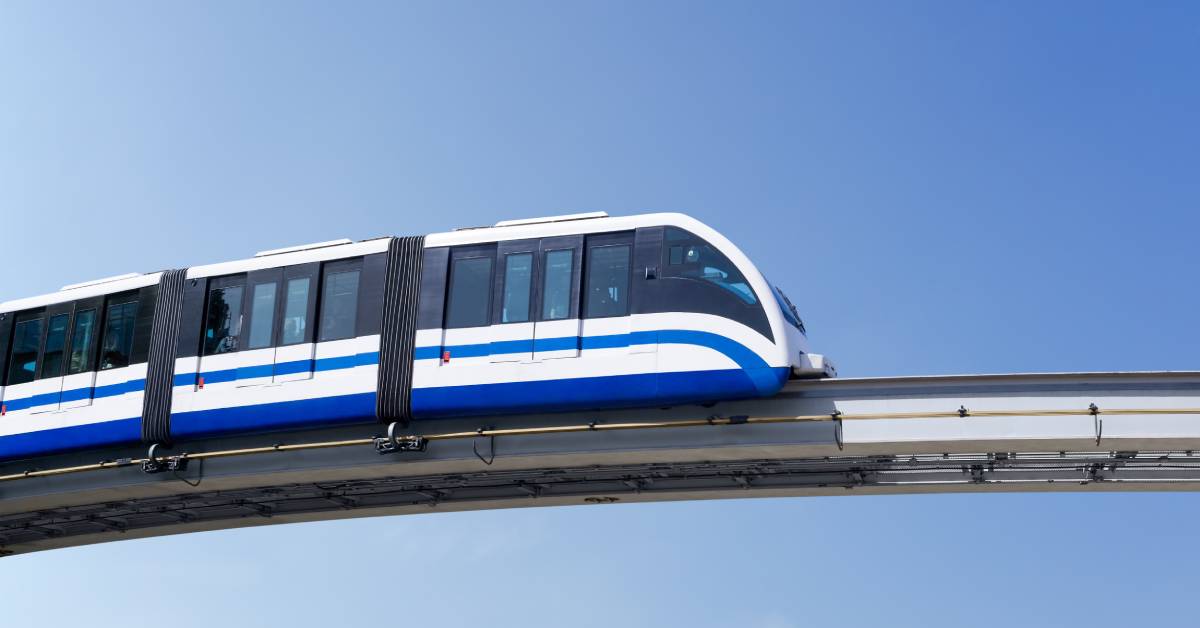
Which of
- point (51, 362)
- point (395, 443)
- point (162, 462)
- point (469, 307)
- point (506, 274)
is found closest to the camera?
point (506, 274)

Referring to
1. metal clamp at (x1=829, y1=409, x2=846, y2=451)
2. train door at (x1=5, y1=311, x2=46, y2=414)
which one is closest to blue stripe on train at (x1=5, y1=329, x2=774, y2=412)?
train door at (x1=5, y1=311, x2=46, y2=414)

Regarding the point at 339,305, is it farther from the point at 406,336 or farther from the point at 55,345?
the point at 55,345

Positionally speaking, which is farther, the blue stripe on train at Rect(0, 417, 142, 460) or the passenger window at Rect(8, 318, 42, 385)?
the passenger window at Rect(8, 318, 42, 385)

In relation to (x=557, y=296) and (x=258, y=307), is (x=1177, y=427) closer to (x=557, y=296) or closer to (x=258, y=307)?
(x=557, y=296)

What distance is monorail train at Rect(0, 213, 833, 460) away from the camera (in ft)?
65.5

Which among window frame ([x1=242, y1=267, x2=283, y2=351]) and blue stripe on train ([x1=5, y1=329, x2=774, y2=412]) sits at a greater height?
window frame ([x1=242, y1=267, x2=283, y2=351])

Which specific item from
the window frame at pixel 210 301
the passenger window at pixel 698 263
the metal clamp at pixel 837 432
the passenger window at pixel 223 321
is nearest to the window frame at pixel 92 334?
the window frame at pixel 210 301

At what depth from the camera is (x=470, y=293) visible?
2170cm

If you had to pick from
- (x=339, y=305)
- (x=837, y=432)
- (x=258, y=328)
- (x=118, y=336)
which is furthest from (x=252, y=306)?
(x=837, y=432)

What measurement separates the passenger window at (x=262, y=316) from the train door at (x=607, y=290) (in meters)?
5.82

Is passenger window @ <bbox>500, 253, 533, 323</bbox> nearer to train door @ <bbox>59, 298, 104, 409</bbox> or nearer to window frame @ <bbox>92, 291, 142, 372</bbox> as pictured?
window frame @ <bbox>92, 291, 142, 372</bbox>

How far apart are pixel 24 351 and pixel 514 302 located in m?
10.7

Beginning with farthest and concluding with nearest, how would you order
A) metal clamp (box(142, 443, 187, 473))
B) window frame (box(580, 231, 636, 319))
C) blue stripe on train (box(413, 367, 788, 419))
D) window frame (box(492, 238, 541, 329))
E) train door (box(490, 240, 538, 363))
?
metal clamp (box(142, 443, 187, 473))
window frame (box(492, 238, 541, 329))
train door (box(490, 240, 538, 363))
window frame (box(580, 231, 636, 319))
blue stripe on train (box(413, 367, 788, 419))

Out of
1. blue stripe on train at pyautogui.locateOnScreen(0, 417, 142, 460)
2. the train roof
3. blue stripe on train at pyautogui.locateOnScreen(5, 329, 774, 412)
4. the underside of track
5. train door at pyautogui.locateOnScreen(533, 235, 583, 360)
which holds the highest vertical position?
the train roof
